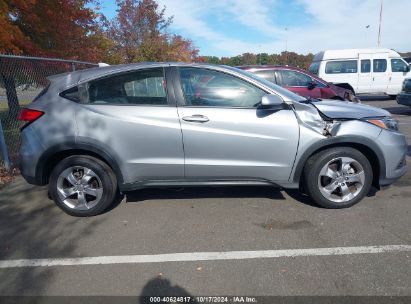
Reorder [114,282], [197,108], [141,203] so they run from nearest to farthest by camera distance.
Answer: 1. [114,282]
2. [197,108]
3. [141,203]

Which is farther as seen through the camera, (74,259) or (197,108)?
(197,108)

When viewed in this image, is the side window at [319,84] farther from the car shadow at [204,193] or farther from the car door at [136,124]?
the car door at [136,124]

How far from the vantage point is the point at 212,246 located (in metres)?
3.26

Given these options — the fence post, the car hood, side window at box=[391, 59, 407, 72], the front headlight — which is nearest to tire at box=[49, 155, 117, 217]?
the fence post

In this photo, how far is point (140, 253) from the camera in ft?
10.4

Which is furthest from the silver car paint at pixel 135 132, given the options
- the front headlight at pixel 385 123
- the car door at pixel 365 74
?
the car door at pixel 365 74

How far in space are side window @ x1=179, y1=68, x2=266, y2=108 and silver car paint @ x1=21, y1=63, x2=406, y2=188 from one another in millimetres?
88

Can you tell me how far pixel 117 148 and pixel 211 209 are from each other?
132 cm

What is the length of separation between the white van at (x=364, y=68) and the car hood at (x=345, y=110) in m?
11.6

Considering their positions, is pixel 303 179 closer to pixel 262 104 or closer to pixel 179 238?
pixel 262 104

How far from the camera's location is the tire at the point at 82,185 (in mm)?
3867

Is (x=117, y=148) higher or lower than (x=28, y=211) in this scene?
higher


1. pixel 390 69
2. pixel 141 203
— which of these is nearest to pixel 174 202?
pixel 141 203

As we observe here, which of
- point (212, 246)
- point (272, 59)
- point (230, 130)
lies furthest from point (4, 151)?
point (272, 59)
